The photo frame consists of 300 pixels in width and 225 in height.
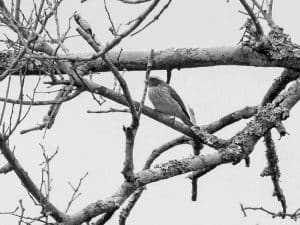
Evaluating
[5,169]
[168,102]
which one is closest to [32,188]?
[5,169]

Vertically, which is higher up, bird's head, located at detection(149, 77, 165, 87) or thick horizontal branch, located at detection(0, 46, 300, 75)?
bird's head, located at detection(149, 77, 165, 87)

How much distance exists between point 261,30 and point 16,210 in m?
2.15

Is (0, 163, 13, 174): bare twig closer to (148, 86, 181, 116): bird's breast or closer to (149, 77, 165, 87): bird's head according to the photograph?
(148, 86, 181, 116): bird's breast

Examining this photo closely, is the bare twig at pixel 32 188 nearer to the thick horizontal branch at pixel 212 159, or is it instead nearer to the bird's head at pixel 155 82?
the thick horizontal branch at pixel 212 159

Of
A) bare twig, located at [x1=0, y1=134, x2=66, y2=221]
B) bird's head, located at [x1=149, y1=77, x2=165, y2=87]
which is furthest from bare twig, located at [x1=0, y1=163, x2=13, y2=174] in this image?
bird's head, located at [x1=149, y1=77, x2=165, y2=87]

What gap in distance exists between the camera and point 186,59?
254 inches

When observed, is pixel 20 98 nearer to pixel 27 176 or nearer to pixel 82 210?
pixel 27 176

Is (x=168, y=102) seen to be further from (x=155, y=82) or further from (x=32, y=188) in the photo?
(x=32, y=188)

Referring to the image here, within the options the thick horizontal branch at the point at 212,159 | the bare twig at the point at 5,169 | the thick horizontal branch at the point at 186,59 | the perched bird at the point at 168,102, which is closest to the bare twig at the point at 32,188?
the thick horizontal branch at the point at 212,159

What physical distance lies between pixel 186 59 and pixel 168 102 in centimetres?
303

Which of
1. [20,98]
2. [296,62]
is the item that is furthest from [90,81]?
[296,62]

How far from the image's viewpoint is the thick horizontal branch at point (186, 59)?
623cm

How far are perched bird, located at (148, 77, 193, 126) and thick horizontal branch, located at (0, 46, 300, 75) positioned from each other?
277cm

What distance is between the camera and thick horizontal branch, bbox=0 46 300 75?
623cm
